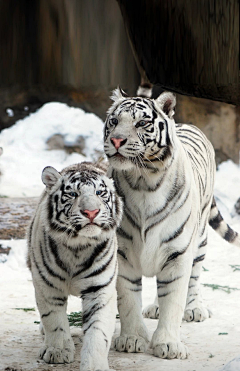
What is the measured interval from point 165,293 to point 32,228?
903mm

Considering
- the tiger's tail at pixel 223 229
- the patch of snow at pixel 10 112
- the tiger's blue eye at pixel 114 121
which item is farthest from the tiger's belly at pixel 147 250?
the patch of snow at pixel 10 112

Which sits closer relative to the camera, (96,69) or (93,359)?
(96,69)

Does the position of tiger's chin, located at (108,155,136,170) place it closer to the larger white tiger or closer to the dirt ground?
the larger white tiger

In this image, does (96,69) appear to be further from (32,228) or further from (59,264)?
(32,228)

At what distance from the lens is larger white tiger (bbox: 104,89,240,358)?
10.9 ft

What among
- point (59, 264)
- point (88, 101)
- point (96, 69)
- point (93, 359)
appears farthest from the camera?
point (88, 101)

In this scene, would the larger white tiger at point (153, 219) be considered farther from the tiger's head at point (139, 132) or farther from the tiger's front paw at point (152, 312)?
the tiger's front paw at point (152, 312)

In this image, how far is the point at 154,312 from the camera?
4.47 metres

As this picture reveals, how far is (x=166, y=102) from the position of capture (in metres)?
3.46

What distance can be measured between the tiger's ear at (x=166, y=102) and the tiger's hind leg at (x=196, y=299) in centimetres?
157

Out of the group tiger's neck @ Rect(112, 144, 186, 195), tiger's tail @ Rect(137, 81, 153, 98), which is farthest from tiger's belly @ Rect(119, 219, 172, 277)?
tiger's tail @ Rect(137, 81, 153, 98)

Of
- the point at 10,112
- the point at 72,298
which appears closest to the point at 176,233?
the point at 72,298

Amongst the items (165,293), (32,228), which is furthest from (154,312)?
(32,228)

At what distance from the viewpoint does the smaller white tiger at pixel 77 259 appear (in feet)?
9.55
